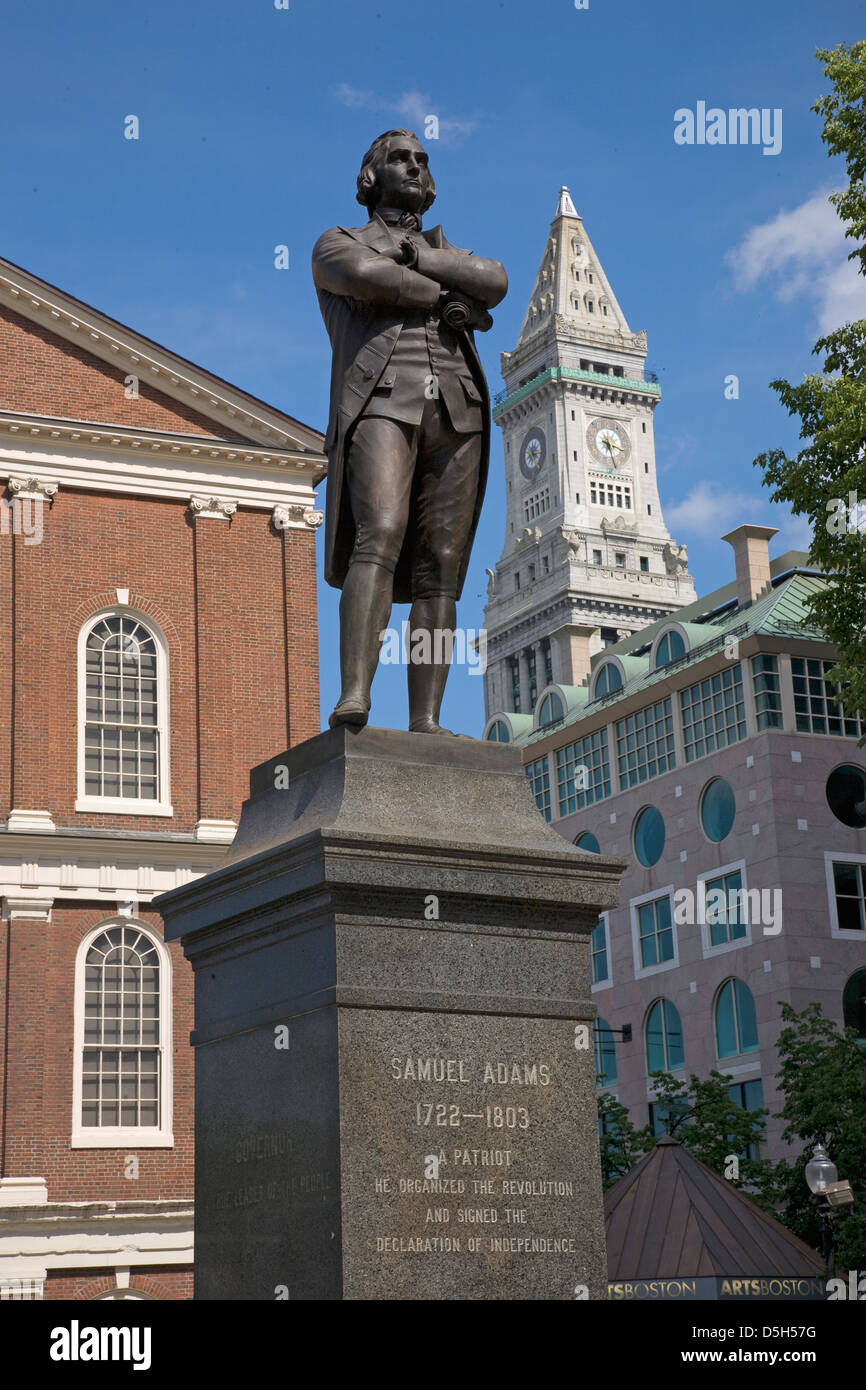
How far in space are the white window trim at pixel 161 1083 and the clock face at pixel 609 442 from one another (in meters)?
143

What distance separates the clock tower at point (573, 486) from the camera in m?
166

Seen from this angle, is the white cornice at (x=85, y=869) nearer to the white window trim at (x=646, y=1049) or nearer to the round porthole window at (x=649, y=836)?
the white window trim at (x=646, y=1049)

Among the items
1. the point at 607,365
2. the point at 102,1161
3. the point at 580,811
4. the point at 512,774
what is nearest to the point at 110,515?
the point at 102,1161

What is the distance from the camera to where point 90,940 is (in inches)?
1243

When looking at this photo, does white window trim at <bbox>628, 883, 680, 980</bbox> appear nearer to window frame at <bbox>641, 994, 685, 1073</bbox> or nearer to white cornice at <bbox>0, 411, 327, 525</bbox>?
window frame at <bbox>641, 994, 685, 1073</bbox>

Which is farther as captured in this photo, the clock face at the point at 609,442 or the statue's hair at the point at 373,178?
the clock face at the point at 609,442

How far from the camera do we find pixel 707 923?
58.5 m

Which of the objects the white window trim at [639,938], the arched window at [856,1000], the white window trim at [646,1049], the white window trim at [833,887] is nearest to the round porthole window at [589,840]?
the white window trim at [639,938]

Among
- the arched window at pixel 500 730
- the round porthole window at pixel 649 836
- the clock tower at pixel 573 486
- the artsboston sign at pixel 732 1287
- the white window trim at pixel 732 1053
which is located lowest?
the artsboston sign at pixel 732 1287

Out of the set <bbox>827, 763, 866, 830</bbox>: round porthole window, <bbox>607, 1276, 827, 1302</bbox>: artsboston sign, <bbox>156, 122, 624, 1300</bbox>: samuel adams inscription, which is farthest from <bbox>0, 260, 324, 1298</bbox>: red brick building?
<bbox>827, 763, 866, 830</bbox>: round porthole window

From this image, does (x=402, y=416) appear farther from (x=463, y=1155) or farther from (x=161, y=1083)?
(x=161, y=1083)

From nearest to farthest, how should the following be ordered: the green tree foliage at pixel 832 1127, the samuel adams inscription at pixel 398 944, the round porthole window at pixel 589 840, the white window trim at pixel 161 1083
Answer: the samuel adams inscription at pixel 398 944
the white window trim at pixel 161 1083
the green tree foliage at pixel 832 1127
the round porthole window at pixel 589 840

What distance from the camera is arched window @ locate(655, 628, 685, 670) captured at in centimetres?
6450
